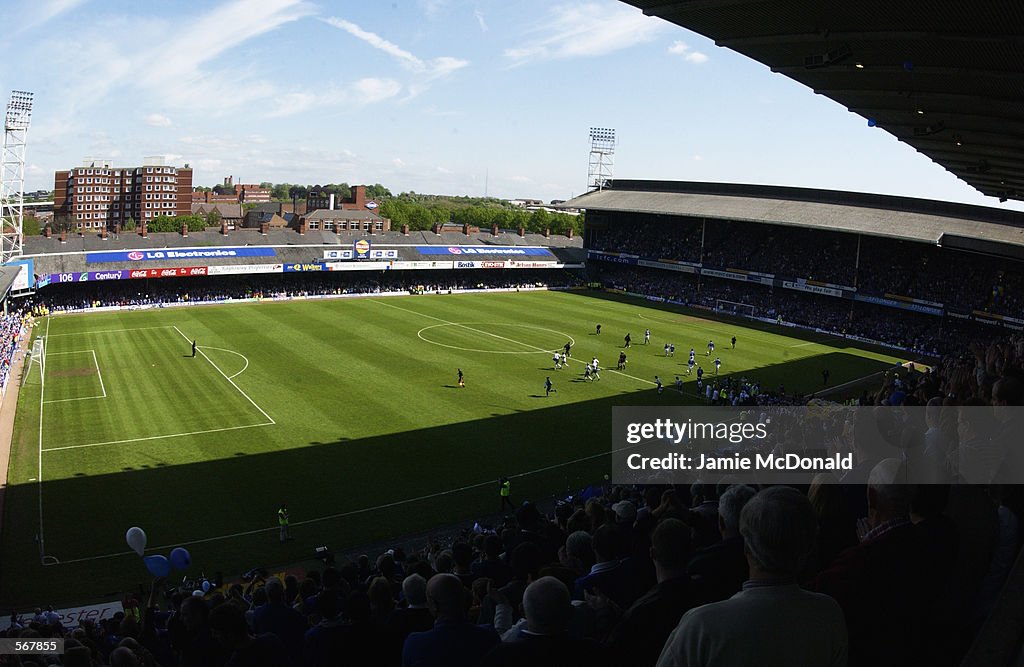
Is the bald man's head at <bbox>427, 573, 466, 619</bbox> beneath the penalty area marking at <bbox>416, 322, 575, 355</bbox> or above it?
above

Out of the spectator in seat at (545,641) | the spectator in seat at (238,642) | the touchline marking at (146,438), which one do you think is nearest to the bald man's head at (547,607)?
the spectator in seat at (545,641)

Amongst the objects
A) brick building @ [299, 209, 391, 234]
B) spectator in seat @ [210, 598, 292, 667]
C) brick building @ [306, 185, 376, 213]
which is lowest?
spectator in seat @ [210, 598, 292, 667]

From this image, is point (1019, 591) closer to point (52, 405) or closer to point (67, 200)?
point (52, 405)

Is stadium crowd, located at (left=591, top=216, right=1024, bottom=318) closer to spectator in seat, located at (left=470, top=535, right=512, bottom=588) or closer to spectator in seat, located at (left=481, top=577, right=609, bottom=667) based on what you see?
spectator in seat, located at (left=470, top=535, right=512, bottom=588)

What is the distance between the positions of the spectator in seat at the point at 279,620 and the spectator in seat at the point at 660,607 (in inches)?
138

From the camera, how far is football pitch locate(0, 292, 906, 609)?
19688mm

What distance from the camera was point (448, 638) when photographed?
4492 millimetres

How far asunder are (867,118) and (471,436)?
1652cm

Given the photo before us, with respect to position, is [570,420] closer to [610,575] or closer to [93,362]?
[93,362]

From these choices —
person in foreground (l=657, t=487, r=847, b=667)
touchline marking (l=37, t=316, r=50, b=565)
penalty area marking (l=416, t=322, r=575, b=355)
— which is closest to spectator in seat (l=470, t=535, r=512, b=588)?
person in foreground (l=657, t=487, r=847, b=667)

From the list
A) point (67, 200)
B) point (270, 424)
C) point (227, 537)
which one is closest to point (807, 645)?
point (227, 537)

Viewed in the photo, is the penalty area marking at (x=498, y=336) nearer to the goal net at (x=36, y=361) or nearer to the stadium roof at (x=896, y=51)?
the goal net at (x=36, y=361)

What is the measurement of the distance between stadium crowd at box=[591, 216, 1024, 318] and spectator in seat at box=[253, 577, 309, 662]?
54.3 metres

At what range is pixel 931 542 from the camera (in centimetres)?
414
